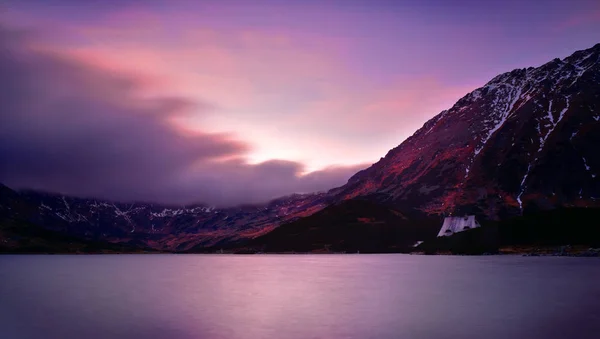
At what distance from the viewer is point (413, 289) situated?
106 meters

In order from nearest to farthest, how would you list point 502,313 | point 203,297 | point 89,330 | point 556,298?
point 89,330 < point 502,313 < point 556,298 < point 203,297

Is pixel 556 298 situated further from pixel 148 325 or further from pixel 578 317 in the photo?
pixel 148 325

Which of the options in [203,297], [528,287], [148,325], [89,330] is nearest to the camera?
[89,330]

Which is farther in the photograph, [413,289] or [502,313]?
[413,289]

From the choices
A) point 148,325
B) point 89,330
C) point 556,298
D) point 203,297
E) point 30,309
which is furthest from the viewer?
point 203,297

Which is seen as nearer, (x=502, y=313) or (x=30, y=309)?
(x=502, y=313)

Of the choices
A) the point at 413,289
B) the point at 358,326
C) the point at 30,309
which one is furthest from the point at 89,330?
the point at 413,289

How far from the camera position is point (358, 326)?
57812 millimetres

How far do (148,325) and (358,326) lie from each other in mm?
25049

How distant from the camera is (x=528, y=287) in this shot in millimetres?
102750

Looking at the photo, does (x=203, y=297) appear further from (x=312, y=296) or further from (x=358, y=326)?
(x=358, y=326)

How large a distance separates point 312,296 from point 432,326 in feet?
133

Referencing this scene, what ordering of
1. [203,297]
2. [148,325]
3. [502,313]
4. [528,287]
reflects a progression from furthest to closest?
1. [528,287]
2. [203,297]
3. [502,313]
4. [148,325]

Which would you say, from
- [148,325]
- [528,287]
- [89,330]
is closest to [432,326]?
[148,325]
